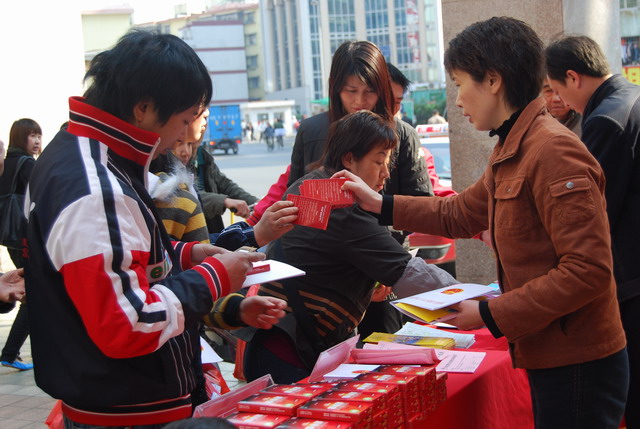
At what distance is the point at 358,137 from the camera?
2.99 metres

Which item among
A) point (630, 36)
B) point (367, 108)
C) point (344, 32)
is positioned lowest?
point (367, 108)

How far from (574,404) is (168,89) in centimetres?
144

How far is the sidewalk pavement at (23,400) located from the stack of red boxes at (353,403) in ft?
10.1

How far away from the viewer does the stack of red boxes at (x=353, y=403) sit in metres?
1.87

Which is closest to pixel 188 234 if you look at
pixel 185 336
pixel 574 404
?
pixel 185 336

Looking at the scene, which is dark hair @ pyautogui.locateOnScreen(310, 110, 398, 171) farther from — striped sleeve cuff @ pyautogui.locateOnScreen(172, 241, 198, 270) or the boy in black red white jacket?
the boy in black red white jacket

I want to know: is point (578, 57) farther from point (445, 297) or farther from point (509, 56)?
point (445, 297)

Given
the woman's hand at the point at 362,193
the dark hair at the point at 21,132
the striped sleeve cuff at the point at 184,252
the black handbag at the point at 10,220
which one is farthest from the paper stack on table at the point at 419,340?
the dark hair at the point at 21,132

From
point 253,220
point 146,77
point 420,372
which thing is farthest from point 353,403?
point 253,220

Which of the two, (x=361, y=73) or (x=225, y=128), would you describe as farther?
(x=225, y=128)

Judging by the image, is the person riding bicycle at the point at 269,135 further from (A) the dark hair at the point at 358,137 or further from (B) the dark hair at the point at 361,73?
(A) the dark hair at the point at 358,137

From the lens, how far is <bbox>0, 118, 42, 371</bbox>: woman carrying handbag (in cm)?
598

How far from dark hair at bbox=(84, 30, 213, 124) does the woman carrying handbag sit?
452 cm

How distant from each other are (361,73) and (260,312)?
6.52 feet
